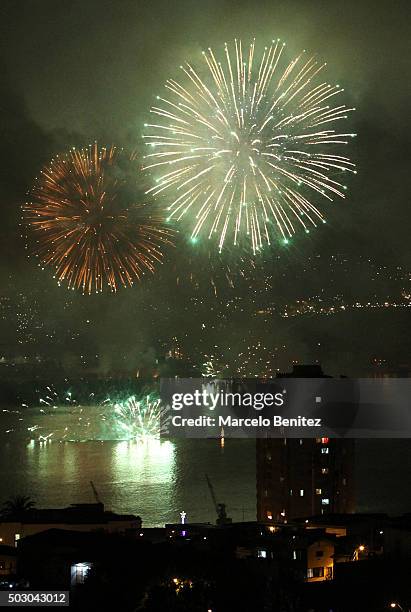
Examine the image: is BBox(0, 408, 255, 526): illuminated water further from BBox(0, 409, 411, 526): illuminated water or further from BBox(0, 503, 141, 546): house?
BBox(0, 503, 141, 546): house

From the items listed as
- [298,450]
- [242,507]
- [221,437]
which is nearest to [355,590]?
[298,450]

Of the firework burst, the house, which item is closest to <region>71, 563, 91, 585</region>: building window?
the house

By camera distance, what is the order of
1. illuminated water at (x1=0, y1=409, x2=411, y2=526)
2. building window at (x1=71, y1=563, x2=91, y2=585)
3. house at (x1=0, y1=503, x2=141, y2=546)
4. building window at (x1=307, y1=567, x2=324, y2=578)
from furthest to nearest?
illuminated water at (x1=0, y1=409, x2=411, y2=526)
house at (x1=0, y1=503, x2=141, y2=546)
building window at (x1=307, y1=567, x2=324, y2=578)
building window at (x1=71, y1=563, x2=91, y2=585)

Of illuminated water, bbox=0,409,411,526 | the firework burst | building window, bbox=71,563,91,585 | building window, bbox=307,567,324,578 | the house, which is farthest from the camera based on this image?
the firework burst

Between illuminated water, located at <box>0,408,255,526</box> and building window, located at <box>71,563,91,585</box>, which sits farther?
illuminated water, located at <box>0,408,255,526</box>

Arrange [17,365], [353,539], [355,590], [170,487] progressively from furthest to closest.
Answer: [17,365]
[170,487]
[353,539]
[355,590]

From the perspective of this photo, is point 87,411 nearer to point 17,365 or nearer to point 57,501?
point 17,365

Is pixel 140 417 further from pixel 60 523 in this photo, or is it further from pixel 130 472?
pixel 60 523

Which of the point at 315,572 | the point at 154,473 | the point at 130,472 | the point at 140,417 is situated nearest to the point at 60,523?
the point at 315,572

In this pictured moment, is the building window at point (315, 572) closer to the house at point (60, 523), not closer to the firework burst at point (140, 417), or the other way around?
the house at point (60, 523)

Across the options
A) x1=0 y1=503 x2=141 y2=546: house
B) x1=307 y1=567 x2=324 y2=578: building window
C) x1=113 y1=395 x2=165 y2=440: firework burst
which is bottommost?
x1=307 y1=567 x2=324 y2=578: building window

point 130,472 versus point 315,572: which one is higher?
point 130,472
